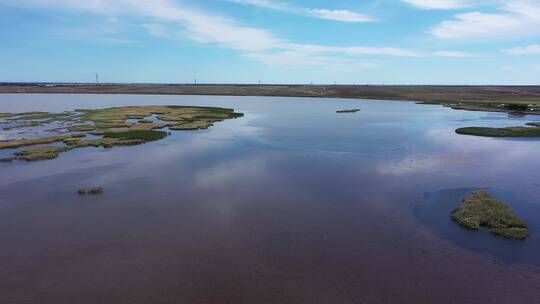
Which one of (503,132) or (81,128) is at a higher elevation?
(503,132)

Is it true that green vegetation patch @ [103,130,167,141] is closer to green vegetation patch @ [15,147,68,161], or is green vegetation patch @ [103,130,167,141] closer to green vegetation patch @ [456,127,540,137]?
green vegetation patch @ [15,147,68,161]

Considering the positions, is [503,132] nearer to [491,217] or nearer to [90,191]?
[491,217]

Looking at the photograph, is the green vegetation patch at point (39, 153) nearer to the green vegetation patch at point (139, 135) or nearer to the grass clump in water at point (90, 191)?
the green vegetation patch at point (139, 135)

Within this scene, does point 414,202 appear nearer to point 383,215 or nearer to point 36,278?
point 383,215

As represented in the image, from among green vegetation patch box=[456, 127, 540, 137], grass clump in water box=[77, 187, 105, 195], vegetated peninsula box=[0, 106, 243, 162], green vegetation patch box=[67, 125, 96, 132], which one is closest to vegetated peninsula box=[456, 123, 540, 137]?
green vegetation patch box=[456, 127, 540, 137]

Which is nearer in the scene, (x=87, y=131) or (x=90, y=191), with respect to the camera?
(x=90, y=191)

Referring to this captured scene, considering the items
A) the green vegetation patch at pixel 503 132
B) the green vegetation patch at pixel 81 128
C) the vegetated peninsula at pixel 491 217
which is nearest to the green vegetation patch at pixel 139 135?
the green vegetation patch at pixel 81 128

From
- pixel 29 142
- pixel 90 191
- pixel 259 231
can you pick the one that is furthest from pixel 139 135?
pixel 259 231

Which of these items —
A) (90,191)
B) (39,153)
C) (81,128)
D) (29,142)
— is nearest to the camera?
(90,191)
